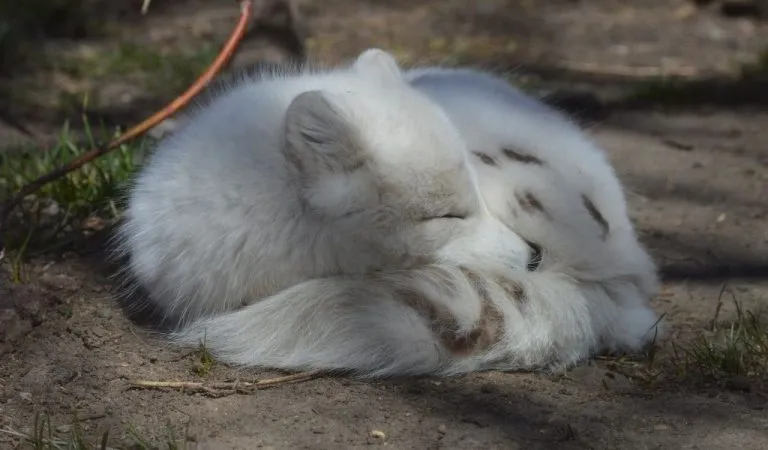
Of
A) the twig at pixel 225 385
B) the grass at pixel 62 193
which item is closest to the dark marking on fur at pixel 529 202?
the twig at pixel 225 385

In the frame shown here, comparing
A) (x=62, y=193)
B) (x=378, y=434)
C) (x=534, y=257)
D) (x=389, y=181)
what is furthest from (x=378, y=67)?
(x=62, y=193)

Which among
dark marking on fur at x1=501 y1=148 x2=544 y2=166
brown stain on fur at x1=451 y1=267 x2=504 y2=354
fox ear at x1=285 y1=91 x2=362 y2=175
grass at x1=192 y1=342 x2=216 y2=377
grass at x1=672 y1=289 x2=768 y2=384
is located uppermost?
fox ear at x1=285 y1=91 x2=362 y2=175

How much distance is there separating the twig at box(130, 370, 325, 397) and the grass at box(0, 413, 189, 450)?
21cm

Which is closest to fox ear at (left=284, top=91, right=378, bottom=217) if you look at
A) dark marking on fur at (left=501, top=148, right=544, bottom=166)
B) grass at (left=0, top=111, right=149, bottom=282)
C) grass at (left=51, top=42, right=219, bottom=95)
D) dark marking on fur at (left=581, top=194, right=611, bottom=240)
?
dark marking on fur at (left=501, top=148, right=544, bottom=166)

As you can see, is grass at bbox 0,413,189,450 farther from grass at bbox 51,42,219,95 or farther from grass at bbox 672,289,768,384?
grass at bbox 51,42,219,95

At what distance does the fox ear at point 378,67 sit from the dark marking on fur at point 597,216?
581 mm

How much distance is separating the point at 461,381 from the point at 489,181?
1.83ft

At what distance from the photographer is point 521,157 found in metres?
2.93

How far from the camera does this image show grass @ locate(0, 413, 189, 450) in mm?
2158

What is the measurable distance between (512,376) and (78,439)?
3.29ft

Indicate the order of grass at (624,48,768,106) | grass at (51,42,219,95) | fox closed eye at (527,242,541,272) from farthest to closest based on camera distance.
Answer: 1. grass at (51,42,219,95)
2. grass at (624,48,768,106)
3. fox closed eye at (527,242,541,272)

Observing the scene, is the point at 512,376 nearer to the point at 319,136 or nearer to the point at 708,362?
the point at 708,362

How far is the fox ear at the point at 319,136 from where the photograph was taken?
102 inches

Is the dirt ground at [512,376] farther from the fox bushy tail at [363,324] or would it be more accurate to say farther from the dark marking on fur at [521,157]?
the dark marking on fur at [521,157]
